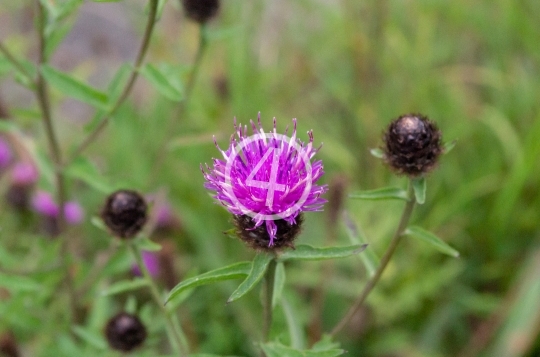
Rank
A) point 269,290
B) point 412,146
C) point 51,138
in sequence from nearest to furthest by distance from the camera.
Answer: point 269,290 → point 412,146 → point 51,138

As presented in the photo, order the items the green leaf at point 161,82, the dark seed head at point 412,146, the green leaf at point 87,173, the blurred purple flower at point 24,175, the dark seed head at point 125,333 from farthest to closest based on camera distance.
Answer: the blurred purple flower at point 24,175 → the green leaf at point 87,173 → the dark seed head at point 125,333 → the green leaf at point 161,82 → the dark seed head at point 412,146

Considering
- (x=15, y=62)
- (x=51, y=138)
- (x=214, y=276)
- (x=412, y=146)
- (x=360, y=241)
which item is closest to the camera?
(x=214, y=276)

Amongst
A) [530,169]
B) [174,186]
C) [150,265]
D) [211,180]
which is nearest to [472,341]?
[530,169]

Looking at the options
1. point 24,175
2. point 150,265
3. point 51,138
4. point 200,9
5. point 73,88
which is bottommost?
point 150,265

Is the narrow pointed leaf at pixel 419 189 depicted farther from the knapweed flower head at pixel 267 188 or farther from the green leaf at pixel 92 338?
the green leaf at pixel 92 338

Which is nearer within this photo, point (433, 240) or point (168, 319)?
point (433, 240)

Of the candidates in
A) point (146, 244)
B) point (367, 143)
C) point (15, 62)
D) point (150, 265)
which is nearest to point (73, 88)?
point (15, 62)

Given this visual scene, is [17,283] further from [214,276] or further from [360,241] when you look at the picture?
[360,241]

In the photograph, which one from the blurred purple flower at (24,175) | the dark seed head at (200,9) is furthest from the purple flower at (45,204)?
the dark seed head at (200,9)
